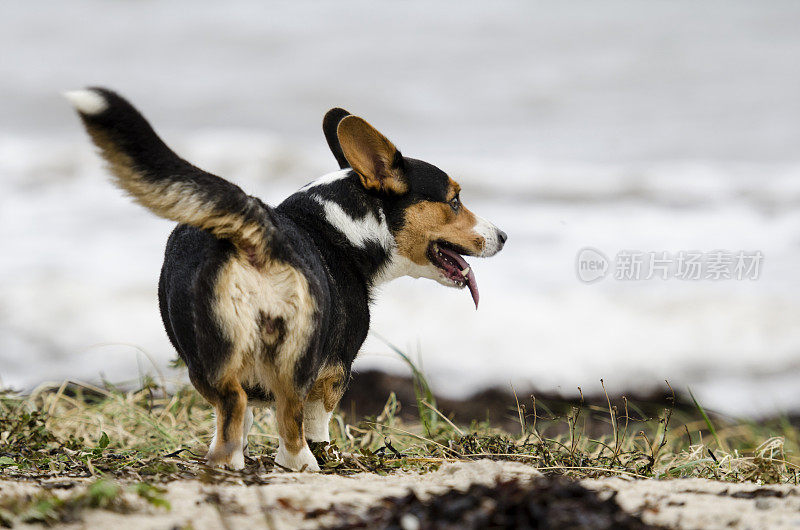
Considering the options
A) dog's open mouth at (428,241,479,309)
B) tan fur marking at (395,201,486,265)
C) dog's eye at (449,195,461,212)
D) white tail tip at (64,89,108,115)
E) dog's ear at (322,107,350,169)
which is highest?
dog's ear at (322,107,350,169)

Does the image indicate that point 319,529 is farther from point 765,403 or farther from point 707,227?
point 707,227

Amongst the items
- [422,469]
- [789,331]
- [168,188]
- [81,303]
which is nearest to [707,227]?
[789,331]

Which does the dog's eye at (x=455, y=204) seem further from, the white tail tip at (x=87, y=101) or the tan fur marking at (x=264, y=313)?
the white tail tip at (x=87, y=101)

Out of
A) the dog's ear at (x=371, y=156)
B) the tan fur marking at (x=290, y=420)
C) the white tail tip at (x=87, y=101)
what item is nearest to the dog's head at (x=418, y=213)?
the dog's ear at (x=371, y=156)

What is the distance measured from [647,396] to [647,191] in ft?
18.8

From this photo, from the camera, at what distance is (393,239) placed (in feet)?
11.9

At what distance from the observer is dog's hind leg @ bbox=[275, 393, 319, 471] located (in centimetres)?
291

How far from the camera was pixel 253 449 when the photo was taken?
3.97 metres

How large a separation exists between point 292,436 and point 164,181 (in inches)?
39.4

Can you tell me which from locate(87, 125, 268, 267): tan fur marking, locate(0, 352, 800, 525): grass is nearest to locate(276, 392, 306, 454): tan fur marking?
locate(0, 352, 800, 525): grass

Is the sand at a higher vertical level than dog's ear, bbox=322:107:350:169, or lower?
lower

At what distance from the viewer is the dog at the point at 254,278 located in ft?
8.50

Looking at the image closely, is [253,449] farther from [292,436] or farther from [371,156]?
[371,156]

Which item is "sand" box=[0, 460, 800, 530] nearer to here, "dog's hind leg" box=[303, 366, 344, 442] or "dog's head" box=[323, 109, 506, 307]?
"dog's hind leg" box=[303, 366, 344, 442]
